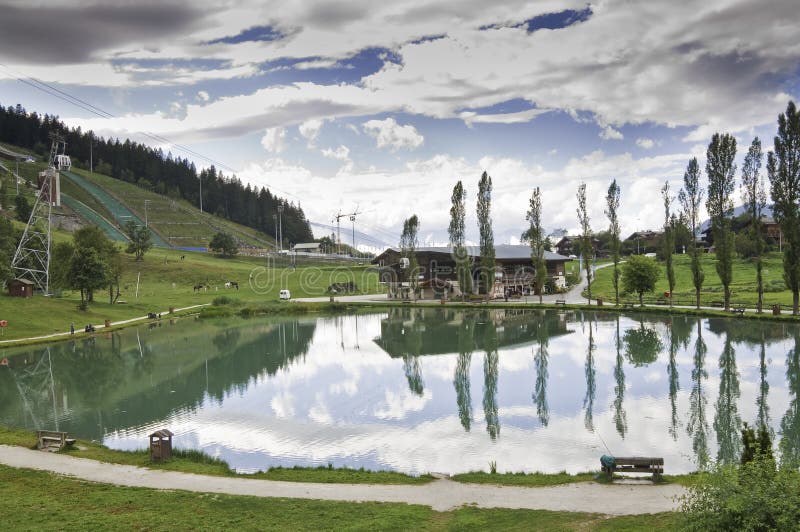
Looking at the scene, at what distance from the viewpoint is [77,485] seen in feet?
47.4

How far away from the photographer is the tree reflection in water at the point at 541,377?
2270cm

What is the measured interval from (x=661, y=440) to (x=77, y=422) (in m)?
22.4

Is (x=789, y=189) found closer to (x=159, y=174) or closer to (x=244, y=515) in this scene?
(x=244, y=515)

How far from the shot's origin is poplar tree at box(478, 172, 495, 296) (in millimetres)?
73688

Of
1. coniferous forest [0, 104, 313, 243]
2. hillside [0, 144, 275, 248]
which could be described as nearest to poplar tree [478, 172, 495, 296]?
hillside [0, 144, 275, 248]

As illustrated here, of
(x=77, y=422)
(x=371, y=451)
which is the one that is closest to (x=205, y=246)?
(x=77, y=422)

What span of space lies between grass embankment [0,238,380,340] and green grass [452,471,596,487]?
43.7 meters

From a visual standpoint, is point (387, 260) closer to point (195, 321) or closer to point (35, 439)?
point (195, 321)

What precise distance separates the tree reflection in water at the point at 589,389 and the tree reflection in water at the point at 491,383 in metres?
3.40

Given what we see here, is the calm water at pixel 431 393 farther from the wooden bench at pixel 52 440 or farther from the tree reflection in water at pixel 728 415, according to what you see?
the wooden bench at pixel 52 440

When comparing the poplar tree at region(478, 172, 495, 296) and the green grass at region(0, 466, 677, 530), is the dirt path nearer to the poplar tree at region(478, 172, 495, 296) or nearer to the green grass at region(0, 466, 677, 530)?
the green grass at region(0, 466, 677, 530)

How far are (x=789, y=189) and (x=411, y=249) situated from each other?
45.5 metres

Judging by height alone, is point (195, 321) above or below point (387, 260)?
Result: below

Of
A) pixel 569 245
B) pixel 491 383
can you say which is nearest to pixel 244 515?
pixel 491 383
